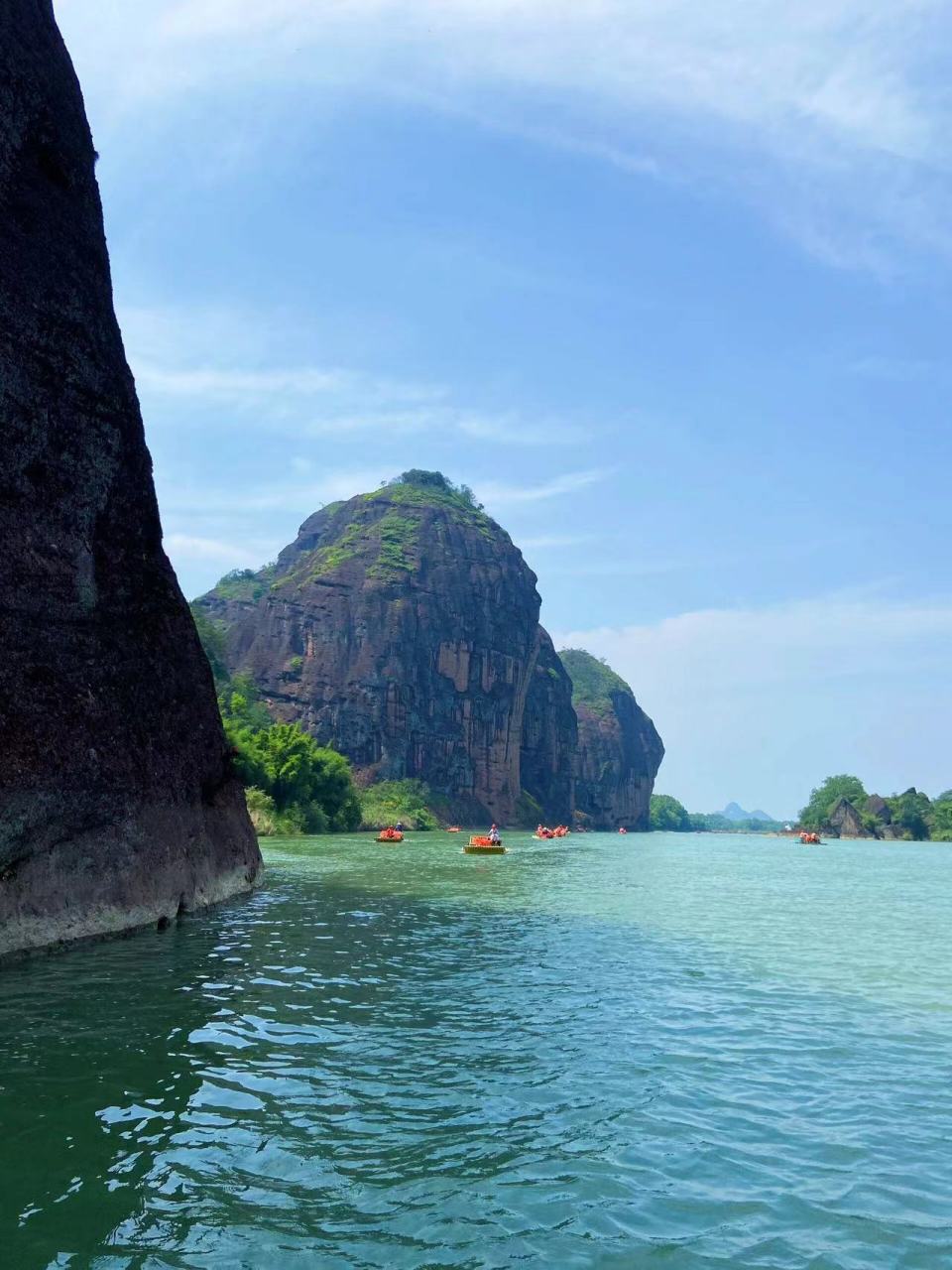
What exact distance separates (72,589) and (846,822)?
17716cm

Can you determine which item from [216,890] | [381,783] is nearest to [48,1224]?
[216,890]

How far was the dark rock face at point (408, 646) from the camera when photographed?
13662 cm

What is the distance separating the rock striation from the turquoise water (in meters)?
118

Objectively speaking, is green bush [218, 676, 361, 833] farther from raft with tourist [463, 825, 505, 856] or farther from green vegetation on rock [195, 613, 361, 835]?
raft with tourist [463, 825, 505, 856]

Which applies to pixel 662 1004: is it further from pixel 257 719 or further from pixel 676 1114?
pixel 257 719

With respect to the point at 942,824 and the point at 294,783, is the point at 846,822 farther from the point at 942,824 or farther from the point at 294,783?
the point at 294,783

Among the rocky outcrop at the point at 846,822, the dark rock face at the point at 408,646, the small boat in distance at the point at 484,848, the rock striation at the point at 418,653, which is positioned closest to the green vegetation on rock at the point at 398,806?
the rock striation at the point at 418,653

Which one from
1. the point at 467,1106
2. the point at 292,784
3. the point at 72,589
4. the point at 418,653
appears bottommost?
the point at 467,1106

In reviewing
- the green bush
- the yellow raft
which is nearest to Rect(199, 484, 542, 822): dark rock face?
the green bush

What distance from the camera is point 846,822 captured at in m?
175

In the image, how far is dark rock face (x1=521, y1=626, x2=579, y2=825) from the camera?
568 feet

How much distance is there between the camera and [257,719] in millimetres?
112562

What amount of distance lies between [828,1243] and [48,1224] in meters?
5.09

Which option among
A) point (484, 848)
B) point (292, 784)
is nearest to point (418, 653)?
point (292, 784)
